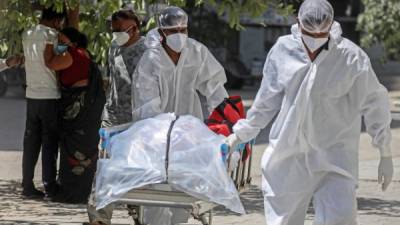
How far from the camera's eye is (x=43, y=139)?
903 cm

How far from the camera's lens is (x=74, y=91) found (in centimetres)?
878

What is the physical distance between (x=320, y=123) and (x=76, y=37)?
385 cm

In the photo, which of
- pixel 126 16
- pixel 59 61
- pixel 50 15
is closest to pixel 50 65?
pixel 59 61

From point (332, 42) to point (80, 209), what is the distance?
3.81 metres

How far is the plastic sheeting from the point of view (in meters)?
5.58

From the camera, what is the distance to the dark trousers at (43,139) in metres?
8.88

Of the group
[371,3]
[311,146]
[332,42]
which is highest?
[332,42]

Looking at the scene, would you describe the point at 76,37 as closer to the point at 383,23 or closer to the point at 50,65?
the point at 50,65

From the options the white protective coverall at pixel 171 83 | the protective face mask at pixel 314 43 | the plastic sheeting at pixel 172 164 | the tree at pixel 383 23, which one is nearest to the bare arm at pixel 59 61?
the white protective coverall at pixel 171 83

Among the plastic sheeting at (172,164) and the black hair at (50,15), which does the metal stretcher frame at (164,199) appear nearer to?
the plastic sheeting at (172,164)

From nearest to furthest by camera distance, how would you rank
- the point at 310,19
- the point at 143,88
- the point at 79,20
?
the point at 310,19 → the point at 143,88 → the point at 79,20

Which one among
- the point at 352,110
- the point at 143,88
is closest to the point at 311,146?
the point at 352,110

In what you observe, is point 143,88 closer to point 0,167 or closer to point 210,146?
point 210,146

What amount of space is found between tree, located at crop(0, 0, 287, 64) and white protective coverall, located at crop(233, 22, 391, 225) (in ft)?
8.90
